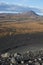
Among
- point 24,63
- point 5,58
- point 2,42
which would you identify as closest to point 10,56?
point 5,58

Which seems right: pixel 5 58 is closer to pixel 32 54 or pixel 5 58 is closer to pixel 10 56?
pixel 10 56

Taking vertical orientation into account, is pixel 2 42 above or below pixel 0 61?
below

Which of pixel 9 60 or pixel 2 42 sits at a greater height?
pixel 9 60

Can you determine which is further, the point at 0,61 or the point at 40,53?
the point at 40,53

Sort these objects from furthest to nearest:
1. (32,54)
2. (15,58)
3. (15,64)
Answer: (32,54) < (15,58) < (15,64)

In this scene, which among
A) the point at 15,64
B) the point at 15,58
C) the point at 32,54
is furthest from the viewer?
the point at 32,54

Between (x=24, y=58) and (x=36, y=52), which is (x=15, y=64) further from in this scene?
(x=36, y=52)

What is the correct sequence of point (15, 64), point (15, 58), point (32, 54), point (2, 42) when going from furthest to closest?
point (2, 42), point (32, 54), point (15, 58), point (15, 64)

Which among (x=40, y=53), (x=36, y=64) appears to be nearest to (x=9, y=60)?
(x=36, y=64)

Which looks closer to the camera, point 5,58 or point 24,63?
point 24,63
